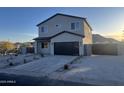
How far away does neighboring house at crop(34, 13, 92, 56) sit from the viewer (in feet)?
49.1

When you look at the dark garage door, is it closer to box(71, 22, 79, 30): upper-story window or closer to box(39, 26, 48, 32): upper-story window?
box(71, 22, 79, 30): upper-story window

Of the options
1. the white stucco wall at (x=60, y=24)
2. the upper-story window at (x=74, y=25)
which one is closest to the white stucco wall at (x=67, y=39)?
the white stucco wall at (x=60, y=24)

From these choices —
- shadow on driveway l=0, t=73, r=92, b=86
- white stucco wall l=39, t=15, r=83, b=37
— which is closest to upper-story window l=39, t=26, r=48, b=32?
white stucco wall l=39, t=15, r=83, b=37

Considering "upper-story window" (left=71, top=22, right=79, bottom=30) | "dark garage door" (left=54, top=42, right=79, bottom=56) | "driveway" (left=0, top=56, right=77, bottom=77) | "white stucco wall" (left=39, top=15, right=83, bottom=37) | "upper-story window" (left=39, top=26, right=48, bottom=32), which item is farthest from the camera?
"upper-story window" (left=39, top=26, right=48, bottom=32)

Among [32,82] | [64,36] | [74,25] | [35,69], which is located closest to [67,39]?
[64,36]

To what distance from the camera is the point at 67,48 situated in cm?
1510

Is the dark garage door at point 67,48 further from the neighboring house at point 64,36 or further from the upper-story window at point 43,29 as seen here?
the upper-story window at point 43,29

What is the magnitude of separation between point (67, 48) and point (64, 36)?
1.32 m

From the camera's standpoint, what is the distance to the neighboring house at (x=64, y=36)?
15.0m
